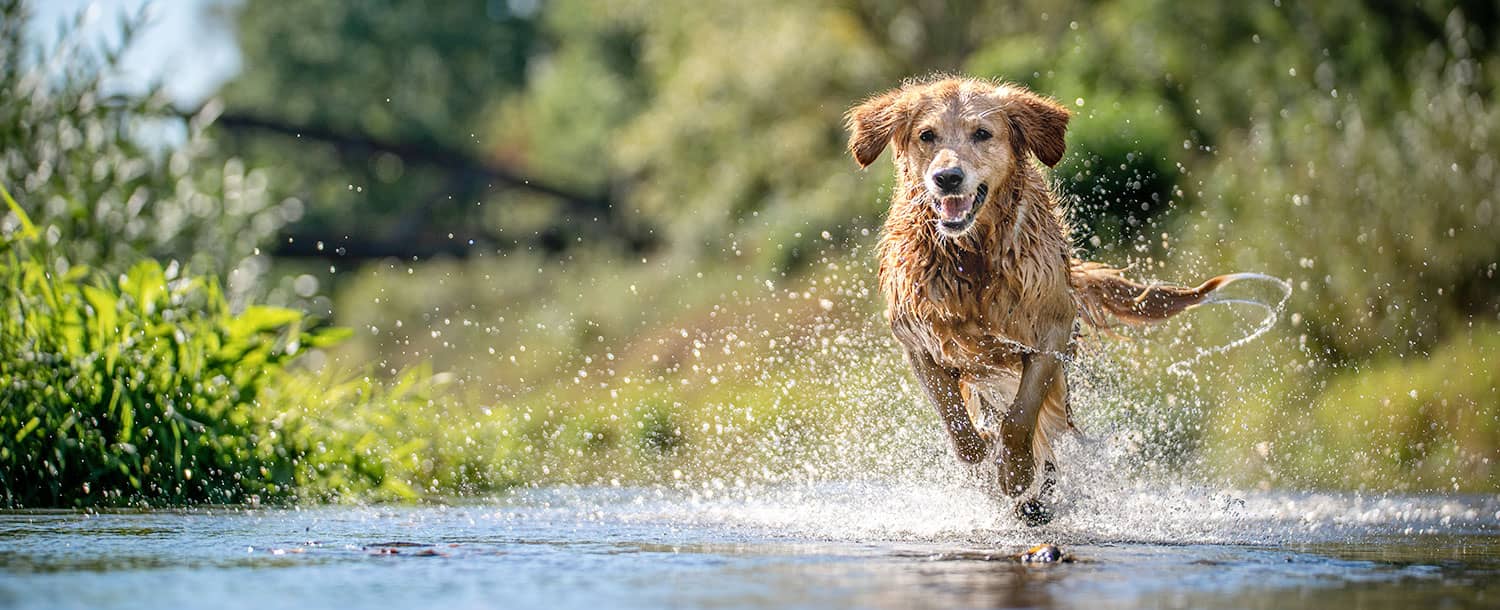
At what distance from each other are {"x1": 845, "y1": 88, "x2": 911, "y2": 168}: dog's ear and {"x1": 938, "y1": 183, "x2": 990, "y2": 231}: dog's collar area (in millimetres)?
586

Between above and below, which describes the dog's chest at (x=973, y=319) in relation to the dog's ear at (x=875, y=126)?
below

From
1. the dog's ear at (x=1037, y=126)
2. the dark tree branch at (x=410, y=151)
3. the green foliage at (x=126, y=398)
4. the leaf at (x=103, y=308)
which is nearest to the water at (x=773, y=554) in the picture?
the green foliage at (x=126, y=398)

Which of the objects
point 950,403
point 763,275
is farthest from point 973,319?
point 763,275

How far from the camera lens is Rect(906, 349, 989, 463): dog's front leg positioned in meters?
7.53

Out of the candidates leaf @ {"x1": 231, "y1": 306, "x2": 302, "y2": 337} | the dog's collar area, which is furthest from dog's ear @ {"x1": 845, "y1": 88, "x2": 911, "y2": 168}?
leaf @ {"x1": 231, "y1": 306, "x2": 302, "y2": 337}

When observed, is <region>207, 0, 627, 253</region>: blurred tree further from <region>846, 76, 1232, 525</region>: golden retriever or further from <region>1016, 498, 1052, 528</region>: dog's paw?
<region>1016, 498, 1052, 528</region>: dog's paw

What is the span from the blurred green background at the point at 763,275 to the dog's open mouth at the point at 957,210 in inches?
56.9

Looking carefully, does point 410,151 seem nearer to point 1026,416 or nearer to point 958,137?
point 958,137

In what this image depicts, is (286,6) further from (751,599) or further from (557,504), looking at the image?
(751,599)

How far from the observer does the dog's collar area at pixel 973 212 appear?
7090mm

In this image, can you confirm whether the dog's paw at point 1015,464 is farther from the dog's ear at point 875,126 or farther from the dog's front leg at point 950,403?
the dog's ear at point 875,126

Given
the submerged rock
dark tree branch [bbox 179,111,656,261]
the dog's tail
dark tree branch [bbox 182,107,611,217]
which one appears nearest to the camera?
the submerged rock

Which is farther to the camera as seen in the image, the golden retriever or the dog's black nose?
the golden retriever

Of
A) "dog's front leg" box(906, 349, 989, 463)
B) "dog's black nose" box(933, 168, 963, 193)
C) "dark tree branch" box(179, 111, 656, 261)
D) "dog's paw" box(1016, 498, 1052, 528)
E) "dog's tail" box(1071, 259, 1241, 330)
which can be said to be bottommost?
"dog's paw" box(1016, 498, 1052, 528)
